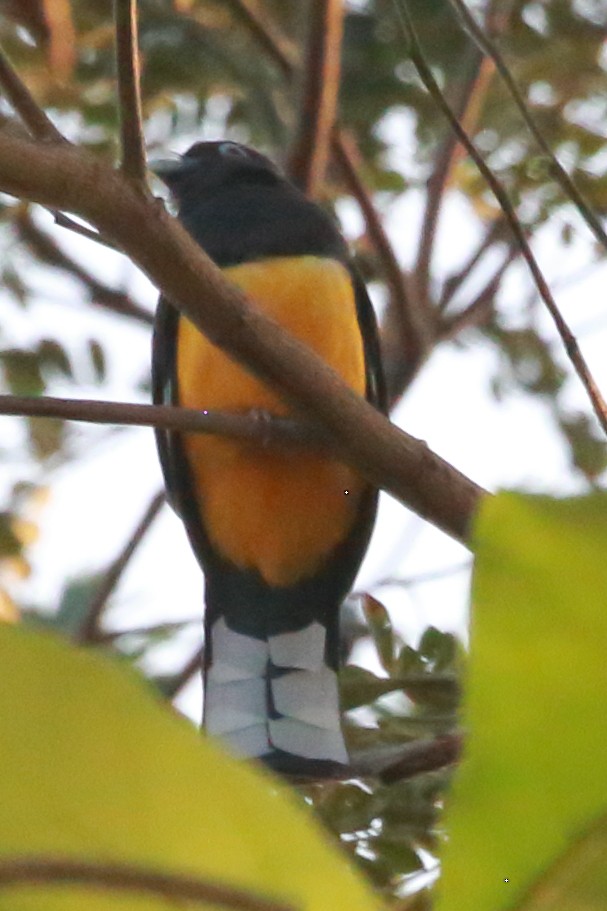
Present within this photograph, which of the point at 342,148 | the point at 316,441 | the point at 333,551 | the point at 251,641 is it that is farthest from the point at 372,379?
the point at 342,148

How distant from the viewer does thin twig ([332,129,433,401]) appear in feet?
13.0

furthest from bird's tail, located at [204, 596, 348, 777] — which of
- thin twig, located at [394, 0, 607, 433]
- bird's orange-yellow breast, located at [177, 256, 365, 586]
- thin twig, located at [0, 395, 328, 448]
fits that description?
thin twig, located at [394, 0, 607, 433]

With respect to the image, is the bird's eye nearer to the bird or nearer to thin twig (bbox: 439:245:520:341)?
the bird

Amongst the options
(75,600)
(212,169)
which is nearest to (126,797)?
(212,169)

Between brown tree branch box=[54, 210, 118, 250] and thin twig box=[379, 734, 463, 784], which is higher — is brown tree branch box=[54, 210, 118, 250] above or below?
above

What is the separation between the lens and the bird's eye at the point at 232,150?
12.7 ft

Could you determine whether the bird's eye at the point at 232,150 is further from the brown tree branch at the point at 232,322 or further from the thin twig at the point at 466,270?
the brown tree branch at the point at 232,322

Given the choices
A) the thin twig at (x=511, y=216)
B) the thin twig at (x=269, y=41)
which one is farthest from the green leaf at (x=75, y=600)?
the thin twig at (x=511, y=216)

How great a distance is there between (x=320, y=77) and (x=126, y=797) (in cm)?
330

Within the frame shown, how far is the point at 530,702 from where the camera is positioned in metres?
0.58

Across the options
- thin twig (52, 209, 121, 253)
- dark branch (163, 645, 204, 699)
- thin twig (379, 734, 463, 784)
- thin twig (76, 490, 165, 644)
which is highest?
thin twig (76, 490, 165, 644)

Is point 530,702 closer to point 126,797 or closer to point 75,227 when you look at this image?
point 126,797

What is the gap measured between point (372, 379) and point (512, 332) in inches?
56.0

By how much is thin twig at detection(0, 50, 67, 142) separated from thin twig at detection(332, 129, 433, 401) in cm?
214
